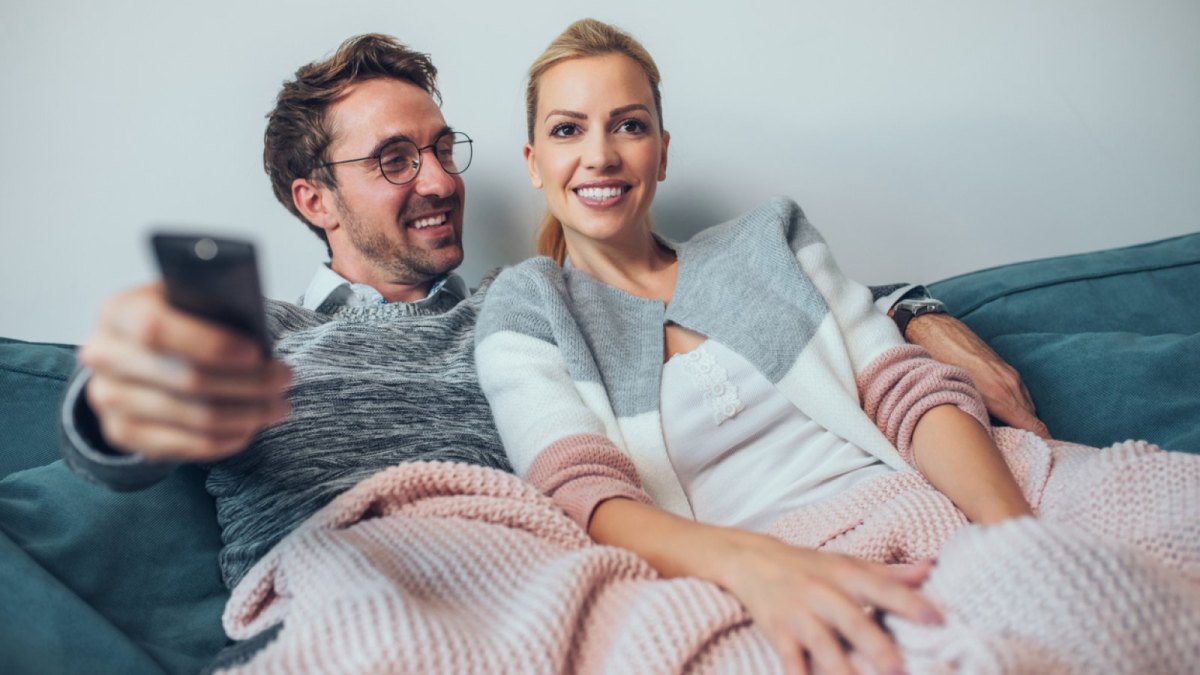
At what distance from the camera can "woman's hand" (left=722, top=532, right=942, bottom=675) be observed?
0.64m

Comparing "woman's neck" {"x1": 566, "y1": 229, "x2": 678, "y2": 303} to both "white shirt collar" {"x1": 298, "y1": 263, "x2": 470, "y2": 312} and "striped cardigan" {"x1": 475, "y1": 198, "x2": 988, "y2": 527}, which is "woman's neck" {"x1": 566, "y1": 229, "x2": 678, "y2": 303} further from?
"white shirt collar" {"x1": 298, "y1": 263, "x2": 470, "y2": 312}

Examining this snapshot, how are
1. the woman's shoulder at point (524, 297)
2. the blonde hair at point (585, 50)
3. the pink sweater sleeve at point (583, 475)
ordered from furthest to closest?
the blonde hair at point (585, 50)
the woman's shoulder at point (524, 297)
the pink sweater sleeve at point (583, 475)

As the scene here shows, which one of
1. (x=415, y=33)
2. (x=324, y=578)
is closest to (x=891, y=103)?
(x=415, y=33)

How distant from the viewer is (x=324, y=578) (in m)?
0.73

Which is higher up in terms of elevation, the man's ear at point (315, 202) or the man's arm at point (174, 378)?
the man's arm at point (174, 378)

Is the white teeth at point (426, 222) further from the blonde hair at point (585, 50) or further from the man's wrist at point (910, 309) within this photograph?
the man's wrist at point (910, 309)

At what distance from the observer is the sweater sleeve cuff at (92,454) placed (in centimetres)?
68

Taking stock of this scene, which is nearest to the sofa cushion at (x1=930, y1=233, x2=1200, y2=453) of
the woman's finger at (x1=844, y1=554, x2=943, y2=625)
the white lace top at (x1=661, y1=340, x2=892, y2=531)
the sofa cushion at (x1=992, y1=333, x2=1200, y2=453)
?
the sofa cushion at (x1=992, y1=333, x2=1200, y2=453)

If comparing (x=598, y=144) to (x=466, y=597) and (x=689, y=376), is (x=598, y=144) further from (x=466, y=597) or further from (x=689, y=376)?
(x=466, y=597)

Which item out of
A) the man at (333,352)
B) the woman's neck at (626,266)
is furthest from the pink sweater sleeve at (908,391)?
the woman's neck at (626,266)

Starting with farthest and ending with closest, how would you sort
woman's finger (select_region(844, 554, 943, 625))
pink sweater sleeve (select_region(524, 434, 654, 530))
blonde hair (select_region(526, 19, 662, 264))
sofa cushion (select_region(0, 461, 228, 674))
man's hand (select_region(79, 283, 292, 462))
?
blonde hair (select_region(526, 19, 662, 264)) → pink sweater sleeve (select_region(524, 434, 654, 530)) → sofa cushion (select_region(0, 461, 228, 674)) → woman's finger (select_region(844, 554, 943, 625)) → man's hand (select_region(79, 283, 292, 462))

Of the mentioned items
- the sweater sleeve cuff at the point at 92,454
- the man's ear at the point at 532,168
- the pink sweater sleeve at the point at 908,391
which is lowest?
the pink sweater sleeve at the point at 908,391

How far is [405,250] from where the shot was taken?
1511mm

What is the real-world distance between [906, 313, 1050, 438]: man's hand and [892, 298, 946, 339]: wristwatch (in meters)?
0.01
